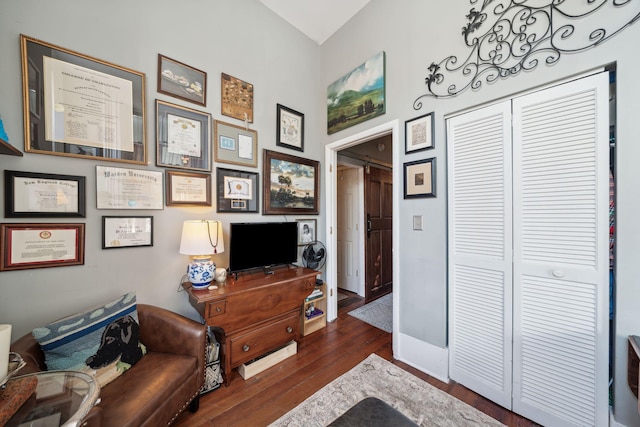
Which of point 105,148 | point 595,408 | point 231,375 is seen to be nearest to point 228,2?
point 105,148

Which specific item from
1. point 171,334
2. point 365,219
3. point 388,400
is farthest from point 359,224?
point 171,334

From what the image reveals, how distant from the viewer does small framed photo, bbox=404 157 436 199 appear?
1811 mm

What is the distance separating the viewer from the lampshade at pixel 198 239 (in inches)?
64.9

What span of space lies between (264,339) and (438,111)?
2.36 m

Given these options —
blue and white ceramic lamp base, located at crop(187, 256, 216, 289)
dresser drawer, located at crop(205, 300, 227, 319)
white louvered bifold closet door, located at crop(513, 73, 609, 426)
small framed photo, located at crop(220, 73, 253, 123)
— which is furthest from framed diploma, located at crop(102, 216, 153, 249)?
white louvered bifold closet door, located at crop(513, 73, 609, 426)

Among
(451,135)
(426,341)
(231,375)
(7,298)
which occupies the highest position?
(451,135)

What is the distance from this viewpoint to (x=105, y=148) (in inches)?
61.4

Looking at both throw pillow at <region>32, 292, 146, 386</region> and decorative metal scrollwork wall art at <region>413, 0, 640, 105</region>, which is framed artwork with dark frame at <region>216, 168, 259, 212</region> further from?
decorative metal scrollwork wall art at <region>413, 0, 640, 105</region>

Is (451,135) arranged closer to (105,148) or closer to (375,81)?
(375,81)

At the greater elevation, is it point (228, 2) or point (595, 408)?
point (228, 2)

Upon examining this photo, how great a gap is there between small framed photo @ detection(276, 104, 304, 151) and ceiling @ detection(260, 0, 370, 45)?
1032 mm

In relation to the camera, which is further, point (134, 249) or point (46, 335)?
point (134, 249)

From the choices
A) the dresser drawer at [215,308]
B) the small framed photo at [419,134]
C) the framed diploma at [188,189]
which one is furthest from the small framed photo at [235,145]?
the small framed photo at [419,134]

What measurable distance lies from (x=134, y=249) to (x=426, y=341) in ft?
7.99
